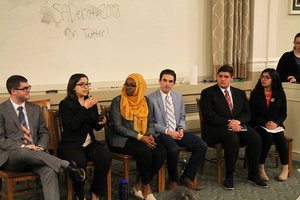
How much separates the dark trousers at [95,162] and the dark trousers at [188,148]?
0.63 m

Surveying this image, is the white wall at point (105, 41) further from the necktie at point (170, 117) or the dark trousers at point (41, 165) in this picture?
the dark trousers at point (41, 165)

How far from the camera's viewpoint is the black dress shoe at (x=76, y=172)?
97.9 inches

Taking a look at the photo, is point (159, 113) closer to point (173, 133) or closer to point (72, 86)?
point (173, 133)

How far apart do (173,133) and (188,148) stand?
8.2 inches

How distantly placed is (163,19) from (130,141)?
201cm

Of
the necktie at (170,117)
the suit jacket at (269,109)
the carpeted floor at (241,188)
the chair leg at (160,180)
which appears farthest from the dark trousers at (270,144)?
the chair leg at (160,180)

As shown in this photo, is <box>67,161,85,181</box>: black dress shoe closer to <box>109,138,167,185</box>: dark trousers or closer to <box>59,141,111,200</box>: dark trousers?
<box>59,141,111,200</box>: dark trousers

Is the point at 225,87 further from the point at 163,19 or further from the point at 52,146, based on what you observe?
the point at 52,146

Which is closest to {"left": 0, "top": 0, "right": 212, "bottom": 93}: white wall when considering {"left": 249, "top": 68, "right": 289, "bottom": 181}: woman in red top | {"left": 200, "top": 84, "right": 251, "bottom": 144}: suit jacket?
{"left": 200, "top": 84, "right": 251, "bottom": 144}: suit jacket

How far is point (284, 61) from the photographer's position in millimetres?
4070

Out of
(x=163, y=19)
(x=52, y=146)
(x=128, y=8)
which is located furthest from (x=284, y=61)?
(x=52, y=146)

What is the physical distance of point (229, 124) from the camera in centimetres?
339

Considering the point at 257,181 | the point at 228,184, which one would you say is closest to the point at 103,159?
the point at 228,184

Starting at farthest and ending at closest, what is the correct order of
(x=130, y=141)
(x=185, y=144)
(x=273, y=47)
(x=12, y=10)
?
(x=273, y=47), (x=12, y=10), (x=185, y=144), (x=130, y=141)
